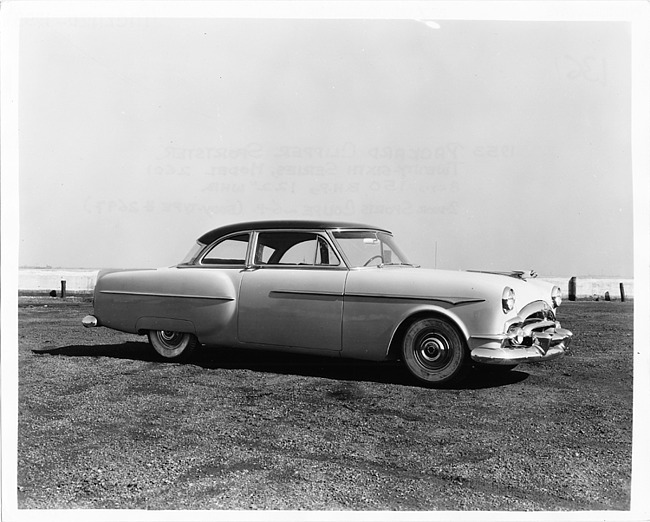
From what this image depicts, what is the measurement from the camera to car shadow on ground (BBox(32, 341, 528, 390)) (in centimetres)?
432

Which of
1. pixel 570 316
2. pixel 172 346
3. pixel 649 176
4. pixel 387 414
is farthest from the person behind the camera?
pixel 570 316

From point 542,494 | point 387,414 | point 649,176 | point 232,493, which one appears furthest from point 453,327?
point 232,493

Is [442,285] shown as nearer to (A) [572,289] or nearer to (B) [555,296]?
(B) [555,296]

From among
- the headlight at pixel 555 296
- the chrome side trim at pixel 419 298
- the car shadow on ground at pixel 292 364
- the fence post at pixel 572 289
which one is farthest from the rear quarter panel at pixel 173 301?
the fence post at pixel 572 289

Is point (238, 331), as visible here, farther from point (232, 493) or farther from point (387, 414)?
point (232, 493)

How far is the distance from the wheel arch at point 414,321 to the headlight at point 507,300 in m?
A: 0.31

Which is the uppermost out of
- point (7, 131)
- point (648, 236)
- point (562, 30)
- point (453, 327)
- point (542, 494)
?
point (562, 30)

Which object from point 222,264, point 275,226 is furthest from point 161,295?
point 275,226

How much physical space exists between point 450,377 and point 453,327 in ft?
1.17

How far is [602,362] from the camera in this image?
4777 millimetres

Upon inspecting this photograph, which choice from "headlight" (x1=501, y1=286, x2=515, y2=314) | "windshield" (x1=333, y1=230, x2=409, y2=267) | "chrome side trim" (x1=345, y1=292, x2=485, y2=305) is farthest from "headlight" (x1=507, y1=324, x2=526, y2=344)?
"windshield" (x1=333, y1=230, x2=409, y2=267)

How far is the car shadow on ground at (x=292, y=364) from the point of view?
4.32 metres

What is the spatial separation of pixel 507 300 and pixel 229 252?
2395 mm

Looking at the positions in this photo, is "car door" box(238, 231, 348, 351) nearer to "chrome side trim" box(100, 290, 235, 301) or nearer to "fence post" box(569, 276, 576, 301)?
"chrome side trim" box(100, 290, 235, 301)
